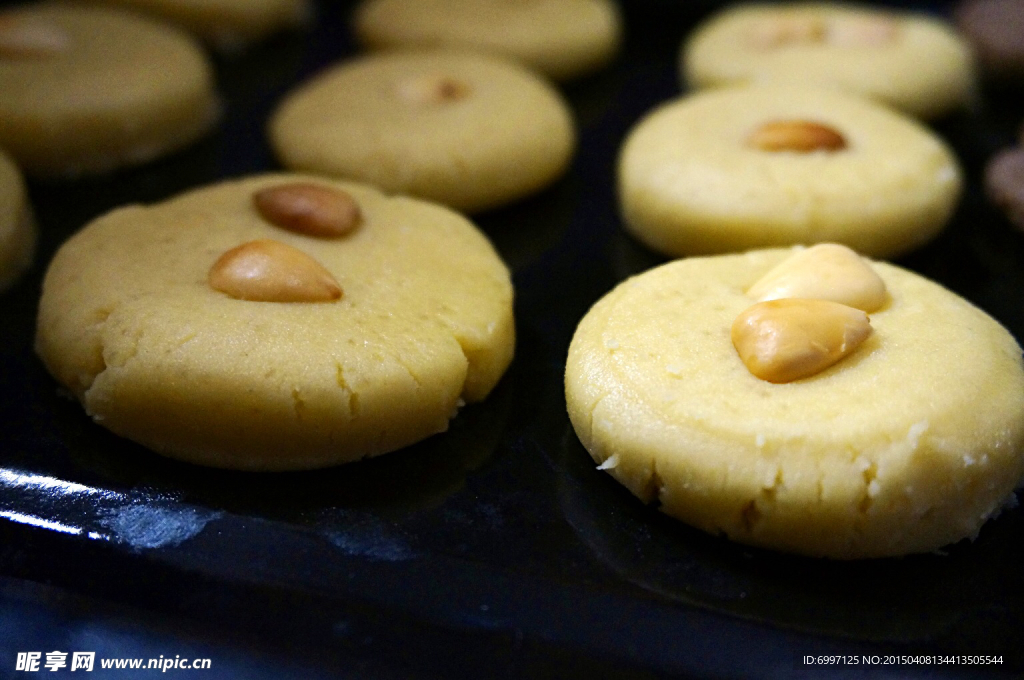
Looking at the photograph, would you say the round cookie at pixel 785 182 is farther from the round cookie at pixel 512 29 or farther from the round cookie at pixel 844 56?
the round cookie at pixel 512 29

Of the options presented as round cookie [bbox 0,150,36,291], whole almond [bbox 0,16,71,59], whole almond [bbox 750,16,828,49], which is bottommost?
round cookie [bbox 0,150,36,291]

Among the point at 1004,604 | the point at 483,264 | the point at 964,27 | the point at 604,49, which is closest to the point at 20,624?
the point at 483,264

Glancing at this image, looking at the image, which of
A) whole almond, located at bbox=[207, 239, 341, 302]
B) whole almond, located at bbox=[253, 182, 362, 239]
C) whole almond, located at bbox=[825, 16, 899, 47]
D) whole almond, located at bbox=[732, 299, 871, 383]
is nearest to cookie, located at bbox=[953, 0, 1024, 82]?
whole almond, located at bbox=[825, 16, 899, 47]

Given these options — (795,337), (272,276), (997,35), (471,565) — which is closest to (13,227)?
(272,276)

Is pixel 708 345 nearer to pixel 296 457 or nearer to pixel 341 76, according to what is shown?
pixel 296 457

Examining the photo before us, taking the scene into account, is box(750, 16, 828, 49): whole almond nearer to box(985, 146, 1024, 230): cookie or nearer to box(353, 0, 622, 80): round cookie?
box(353, 0, 622, 80): round cookie

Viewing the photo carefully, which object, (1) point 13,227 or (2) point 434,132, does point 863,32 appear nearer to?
(2) point 434,132
